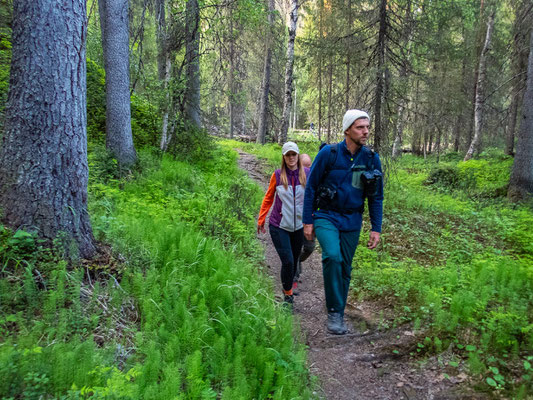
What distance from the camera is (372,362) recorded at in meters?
3.68

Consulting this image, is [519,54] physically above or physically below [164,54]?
above

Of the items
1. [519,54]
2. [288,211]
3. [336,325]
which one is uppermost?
[519,54]

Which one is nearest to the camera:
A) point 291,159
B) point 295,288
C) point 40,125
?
A: point 40,125

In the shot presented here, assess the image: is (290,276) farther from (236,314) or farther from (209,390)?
(209,390)

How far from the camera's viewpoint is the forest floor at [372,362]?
3.21 meters

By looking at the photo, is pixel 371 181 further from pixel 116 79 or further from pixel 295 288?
pixel 116 79

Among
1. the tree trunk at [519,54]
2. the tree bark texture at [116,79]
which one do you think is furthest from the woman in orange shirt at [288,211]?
the tree trunk at [519,54]

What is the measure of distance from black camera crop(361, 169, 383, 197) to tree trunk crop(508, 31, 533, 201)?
361 inches

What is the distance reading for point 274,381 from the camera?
9.64 feet

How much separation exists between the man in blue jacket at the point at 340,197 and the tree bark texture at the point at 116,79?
5.98 m

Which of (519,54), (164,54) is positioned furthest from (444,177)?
(164,54)

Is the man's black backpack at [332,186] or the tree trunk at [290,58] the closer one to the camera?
the man's black backpack at [332,186]

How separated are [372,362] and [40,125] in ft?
14.6

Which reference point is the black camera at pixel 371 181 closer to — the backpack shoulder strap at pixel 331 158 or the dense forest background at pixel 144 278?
the backpack shoulder strap at pixel 331 158
